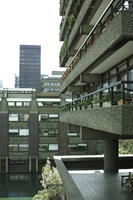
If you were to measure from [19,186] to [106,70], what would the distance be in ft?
90.0

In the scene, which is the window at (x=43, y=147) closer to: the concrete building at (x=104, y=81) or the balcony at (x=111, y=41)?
the concrete building at (x=104, y=81)

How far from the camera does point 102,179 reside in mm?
16766

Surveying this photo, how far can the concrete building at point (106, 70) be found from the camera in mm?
7434

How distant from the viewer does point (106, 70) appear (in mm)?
14539

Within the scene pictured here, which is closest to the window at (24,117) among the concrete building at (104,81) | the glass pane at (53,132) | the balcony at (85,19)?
the glass pane at (53,132)

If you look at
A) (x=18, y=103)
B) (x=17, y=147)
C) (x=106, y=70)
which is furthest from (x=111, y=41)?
(x=18, y=103)

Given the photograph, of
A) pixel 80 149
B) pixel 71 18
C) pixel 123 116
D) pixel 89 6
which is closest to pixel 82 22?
pixel 89 6

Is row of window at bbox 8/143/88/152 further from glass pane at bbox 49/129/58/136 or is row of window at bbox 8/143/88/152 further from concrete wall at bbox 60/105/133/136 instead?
concrete wall at bbox 60/105/133/136

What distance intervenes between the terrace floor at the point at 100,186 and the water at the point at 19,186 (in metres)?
16.7

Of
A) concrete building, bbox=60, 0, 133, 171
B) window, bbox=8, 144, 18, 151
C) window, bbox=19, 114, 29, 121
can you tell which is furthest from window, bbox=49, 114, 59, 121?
concrete building, bbox=60, 0, 133, 171

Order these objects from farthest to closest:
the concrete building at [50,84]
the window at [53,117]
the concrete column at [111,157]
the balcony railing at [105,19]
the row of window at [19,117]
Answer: the concrete building at [50,84], the window at [53,117], the row of window at [19,117], the concrete column at [111,157], the balcony railing at [105,19]

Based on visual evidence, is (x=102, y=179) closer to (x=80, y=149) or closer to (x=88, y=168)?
(x=88, y=168)

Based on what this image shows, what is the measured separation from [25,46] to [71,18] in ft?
600

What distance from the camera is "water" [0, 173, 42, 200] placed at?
33.8m
